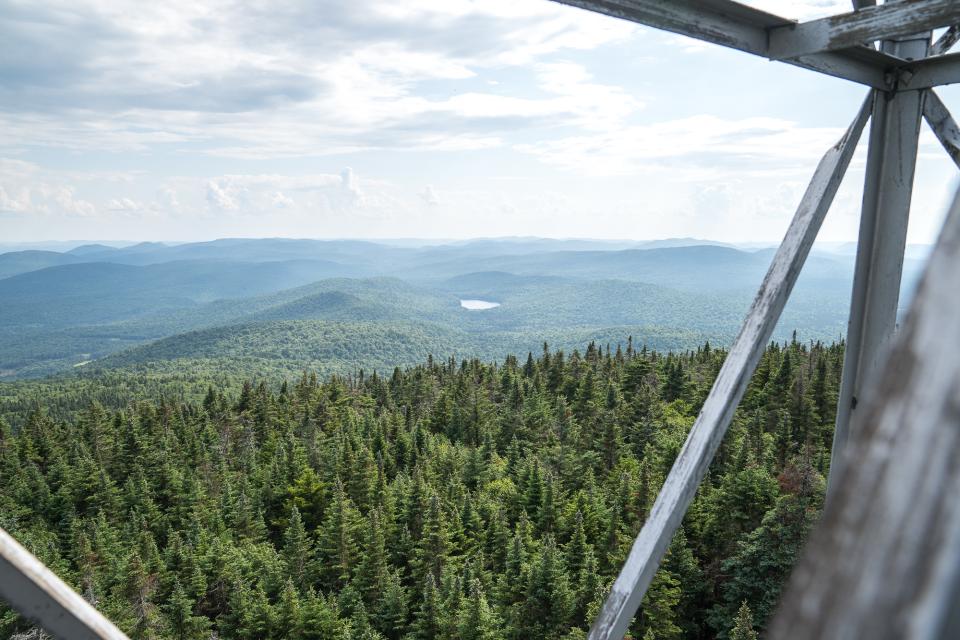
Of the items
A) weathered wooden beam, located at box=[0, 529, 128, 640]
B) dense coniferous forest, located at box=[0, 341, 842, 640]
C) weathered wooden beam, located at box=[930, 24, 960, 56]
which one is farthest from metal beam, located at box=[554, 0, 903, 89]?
dense coniferous forest, located at box=[0, 341, 842, 640]

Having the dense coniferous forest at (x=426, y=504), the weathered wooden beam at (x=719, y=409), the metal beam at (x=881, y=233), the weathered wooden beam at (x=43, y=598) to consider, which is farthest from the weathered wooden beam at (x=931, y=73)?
the dense coniferous forest at (x=426, y=504)

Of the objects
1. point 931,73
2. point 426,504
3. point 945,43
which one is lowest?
point 426,504

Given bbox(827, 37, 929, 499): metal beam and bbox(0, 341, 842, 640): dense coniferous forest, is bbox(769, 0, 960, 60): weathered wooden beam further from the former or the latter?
bbox(0, 341, 842, 640): dense coniferous forest

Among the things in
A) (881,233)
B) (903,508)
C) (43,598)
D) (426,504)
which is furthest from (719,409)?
(426,504)

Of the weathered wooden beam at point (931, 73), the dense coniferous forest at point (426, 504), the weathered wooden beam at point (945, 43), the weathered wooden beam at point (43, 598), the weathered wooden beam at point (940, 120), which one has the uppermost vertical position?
the weathered wooden beam at point (945, 43)

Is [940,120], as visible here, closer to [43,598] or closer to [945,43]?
[945,43]

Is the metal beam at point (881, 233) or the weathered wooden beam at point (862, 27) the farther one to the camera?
the metal beam at point (881, 233)

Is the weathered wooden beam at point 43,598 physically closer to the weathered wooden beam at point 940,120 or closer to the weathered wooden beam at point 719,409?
the weathered wooden beam at point 719,409
